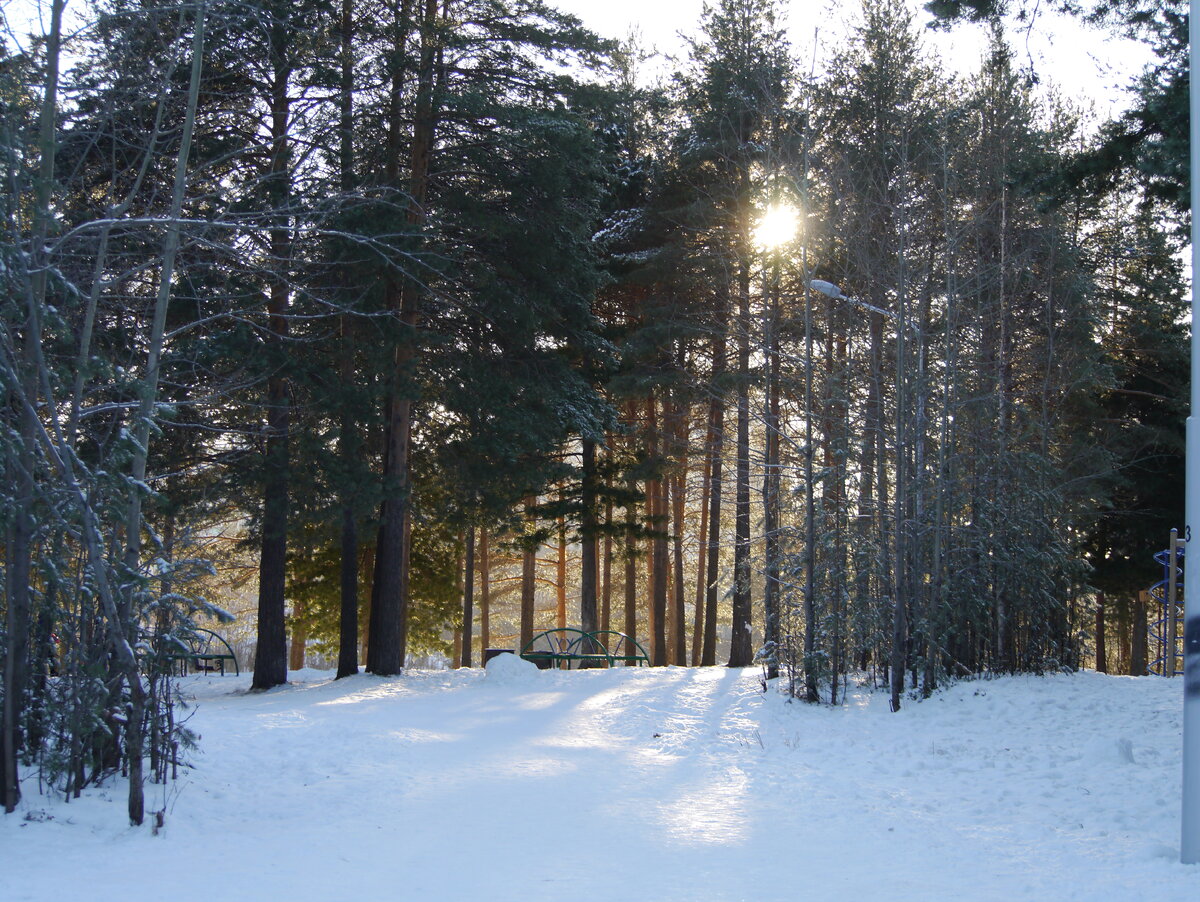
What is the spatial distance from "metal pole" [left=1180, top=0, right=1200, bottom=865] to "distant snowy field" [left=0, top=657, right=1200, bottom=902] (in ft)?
0.87

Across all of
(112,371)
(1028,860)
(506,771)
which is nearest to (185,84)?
(112,371)

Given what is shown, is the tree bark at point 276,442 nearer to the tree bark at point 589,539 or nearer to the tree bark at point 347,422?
the tree bark at point 347,422

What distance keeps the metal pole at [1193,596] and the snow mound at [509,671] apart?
34.5 feet

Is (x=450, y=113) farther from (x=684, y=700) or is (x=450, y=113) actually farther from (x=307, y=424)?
(x=684, y=700)

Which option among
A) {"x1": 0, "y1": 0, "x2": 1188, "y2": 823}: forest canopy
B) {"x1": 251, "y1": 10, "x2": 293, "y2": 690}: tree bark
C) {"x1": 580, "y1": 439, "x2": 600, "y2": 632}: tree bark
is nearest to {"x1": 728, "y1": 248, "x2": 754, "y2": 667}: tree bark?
{"x1": 0, "y1": 0, "x2": 1188, "y2": 823}: forest canopy

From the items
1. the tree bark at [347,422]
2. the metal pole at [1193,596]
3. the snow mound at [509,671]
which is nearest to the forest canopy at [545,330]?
the tree bark at [347,422]

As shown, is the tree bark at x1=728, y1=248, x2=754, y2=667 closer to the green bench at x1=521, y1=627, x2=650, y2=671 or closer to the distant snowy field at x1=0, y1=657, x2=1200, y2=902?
the green bench at x1=521, y1=627, x2=650, y2=671

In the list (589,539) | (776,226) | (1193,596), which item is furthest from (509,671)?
(1193,596)

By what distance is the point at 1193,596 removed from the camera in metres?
5.48

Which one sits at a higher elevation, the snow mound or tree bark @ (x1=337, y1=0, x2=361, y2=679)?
tree bark @ (x1=337, y1=0, x2=361, y2=679)

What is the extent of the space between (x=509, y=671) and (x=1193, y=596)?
430 inches

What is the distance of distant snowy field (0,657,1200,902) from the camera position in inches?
212

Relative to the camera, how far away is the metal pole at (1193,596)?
17.4 ft

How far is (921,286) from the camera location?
1260cm
